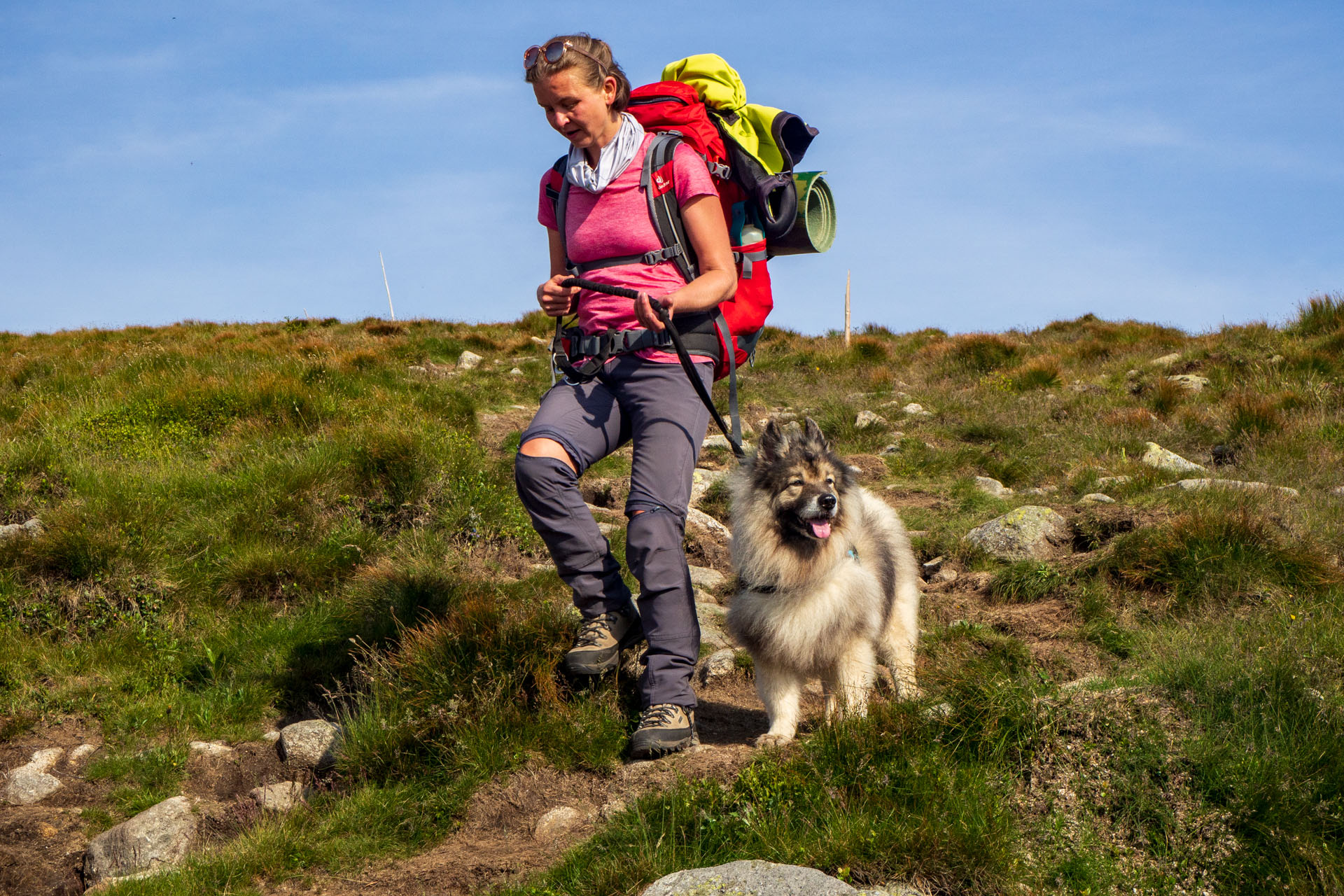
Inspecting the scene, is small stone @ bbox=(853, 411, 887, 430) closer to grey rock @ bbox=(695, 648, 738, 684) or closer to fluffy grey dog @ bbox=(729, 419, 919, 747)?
grey rock @ bbox=(695, 648, 738, 684)

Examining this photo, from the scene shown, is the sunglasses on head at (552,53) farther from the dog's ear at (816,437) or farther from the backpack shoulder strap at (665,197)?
the dog's ear at (816,437)

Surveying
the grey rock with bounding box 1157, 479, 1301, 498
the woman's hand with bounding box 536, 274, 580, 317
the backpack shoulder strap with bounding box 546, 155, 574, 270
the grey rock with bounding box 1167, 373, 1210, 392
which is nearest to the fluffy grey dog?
the woman's hand with bounding box 536, 274, 580, 317

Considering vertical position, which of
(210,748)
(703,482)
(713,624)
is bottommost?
(210,748)

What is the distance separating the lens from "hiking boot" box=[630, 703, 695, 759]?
3.82 meters

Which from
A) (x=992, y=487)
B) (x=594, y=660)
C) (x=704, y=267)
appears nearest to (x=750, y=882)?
(x=594, y=660)

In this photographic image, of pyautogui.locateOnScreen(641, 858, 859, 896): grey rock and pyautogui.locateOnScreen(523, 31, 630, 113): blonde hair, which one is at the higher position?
pyautogui.locateOnScreen(523, 31, 630, 113): blonde hair

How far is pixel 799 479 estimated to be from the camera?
432 centimetres

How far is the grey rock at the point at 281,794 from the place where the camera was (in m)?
4.20

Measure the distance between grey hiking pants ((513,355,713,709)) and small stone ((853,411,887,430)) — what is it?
21.0ft

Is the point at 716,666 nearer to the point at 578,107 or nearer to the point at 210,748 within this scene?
the point at 210,748

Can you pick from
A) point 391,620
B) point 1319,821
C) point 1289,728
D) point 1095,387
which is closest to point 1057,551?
point 1289,728

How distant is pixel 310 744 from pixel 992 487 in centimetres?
594

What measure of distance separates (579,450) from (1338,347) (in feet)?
38.5

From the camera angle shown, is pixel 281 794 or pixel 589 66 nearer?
pixel 589 66
